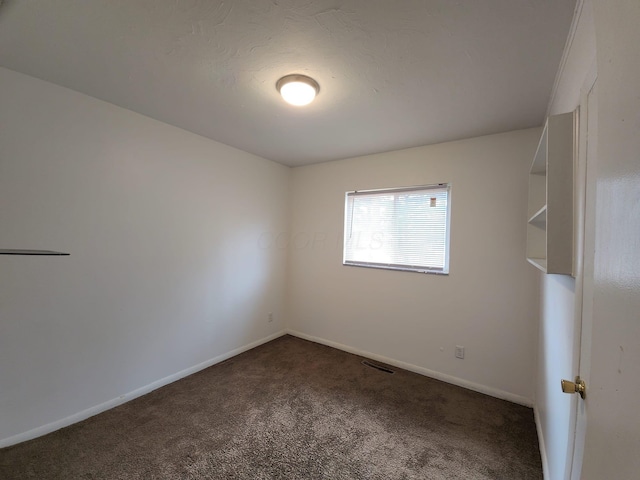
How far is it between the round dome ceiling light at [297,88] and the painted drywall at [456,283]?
4.93ft

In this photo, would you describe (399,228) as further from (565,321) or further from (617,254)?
(617,254)

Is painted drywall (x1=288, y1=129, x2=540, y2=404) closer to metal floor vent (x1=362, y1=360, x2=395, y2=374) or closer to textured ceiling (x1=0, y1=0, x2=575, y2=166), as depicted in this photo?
metal floor vent (x1=362, y1=360, x2=395, y2=374)

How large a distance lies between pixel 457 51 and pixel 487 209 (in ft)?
4.95

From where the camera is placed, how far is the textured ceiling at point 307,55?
3.86 ft

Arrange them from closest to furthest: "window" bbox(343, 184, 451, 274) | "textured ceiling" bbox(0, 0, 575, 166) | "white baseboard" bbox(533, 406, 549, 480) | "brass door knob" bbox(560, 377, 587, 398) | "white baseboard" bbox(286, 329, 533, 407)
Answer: "brass door knob" bbox(560, 377, 587, 398) → "textured ceiling" bbox(0, 0, 575, 166) → "white baseboard" bbox(533, 406, 549, 480) → "white baseboard" bbox(286, 329, 533, 407) → "window" bbox(343, 184, 451, 274)

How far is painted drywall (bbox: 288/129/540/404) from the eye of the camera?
89.4 inches

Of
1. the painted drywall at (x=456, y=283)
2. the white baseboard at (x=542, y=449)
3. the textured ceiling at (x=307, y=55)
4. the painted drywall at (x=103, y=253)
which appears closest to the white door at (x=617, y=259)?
the textured ceiling at (x=307, y=55)

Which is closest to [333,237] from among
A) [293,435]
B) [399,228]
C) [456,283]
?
[399,228]

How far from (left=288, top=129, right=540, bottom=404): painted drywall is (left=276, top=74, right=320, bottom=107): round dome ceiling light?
150 cm

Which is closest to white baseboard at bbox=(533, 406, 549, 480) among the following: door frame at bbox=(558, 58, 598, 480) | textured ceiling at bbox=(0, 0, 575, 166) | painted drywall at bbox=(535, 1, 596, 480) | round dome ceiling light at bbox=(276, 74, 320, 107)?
painted drywall at bbox=(535, 1, 596, 480)

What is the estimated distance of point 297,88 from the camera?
1.66 m

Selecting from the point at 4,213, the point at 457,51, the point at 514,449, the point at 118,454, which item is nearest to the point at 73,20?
the point at 4,213

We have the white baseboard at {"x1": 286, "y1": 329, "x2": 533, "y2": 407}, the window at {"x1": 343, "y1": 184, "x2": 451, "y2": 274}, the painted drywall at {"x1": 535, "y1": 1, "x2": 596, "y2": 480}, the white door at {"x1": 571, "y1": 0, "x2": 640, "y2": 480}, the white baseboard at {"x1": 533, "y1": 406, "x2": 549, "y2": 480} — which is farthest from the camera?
the window at {"x1": 343, "y1": 184, "x2": 451, "y2": 274}

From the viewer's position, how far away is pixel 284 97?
177 centimetres
